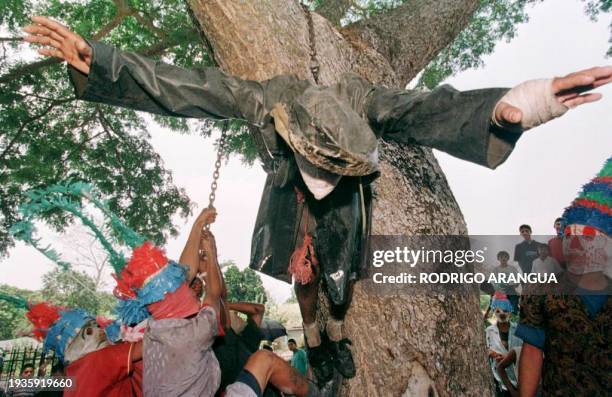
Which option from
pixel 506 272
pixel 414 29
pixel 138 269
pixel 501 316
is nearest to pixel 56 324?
pixel 138 269

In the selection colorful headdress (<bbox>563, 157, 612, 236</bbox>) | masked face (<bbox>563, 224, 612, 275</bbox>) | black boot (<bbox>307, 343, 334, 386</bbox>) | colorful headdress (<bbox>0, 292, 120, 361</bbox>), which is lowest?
black boot (<bbox>307, 343, 334, 386</bbox>)

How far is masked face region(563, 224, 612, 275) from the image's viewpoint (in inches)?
85.5

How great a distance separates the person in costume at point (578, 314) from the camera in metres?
2.04

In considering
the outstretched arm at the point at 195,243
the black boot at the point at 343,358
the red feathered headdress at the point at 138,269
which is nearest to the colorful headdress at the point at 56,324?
the red feathered headdress at the point at 138,269

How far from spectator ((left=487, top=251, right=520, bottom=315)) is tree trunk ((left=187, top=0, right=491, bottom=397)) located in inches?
153

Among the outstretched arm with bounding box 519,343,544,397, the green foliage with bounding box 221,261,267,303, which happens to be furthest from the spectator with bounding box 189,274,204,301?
the green foliage with bounding box 221,261,267,303

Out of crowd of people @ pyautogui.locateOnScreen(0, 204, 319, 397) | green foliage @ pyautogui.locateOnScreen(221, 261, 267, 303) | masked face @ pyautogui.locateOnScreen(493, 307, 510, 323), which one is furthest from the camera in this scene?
green foliage @ pyautogui.locateOnScreen(221, 261, 267, 303)

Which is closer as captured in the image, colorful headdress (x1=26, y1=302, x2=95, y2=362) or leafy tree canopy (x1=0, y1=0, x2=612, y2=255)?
colorful headdress (x1=26, y1=302, x2=95, y2=362)

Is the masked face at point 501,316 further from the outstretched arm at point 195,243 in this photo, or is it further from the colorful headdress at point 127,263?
the colorful headdress at point 127,263

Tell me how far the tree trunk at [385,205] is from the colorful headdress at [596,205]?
0.62m

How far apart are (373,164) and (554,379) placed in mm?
1502

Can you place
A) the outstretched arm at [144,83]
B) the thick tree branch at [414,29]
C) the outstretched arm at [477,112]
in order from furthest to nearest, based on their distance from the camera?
1. the thick tree branch at [414,29]
2. the outstretched arm at [144,83]
3. the outstretched arm at [477,112]

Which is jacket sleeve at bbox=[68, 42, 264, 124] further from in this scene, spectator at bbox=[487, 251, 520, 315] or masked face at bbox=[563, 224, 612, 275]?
spectator at bbox=[487, 251, 520, 315]

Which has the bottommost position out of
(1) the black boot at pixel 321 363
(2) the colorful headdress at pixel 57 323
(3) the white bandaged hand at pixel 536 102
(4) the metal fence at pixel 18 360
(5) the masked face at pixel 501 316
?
(4) the metal fence at pixel 18 360
